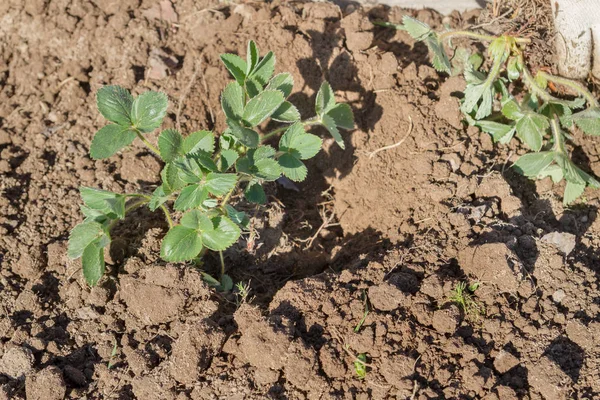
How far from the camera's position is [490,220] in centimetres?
247

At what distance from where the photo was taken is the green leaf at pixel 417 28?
2.75 m

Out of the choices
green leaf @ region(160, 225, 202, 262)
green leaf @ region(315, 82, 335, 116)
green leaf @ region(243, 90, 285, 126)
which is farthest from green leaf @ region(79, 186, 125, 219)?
green leaf @ region(315, 82, 335, 116)

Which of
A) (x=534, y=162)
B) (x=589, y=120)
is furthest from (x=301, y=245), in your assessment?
(x=589, y=120)

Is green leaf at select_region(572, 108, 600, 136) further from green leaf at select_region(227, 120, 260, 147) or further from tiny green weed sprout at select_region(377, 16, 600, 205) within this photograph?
green leaf at select_region(227, 120, 260, 147)

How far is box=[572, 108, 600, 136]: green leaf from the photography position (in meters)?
2.59

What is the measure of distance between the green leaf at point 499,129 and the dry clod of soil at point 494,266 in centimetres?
60

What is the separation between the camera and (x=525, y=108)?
8.78ft

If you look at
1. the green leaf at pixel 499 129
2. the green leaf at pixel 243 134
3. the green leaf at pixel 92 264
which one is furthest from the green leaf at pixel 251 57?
the green leaf at pixel 499 129

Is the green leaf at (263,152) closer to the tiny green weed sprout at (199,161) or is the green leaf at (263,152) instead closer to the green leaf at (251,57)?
the tiny green weed sprout at (199,161)

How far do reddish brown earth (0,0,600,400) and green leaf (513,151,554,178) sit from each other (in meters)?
0.08

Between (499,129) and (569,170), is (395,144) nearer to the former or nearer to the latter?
(499,129)

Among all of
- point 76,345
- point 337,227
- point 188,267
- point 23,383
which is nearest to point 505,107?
point 337,227

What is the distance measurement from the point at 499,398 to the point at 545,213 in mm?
887

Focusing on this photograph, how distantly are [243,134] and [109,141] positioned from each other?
1.54 feet
